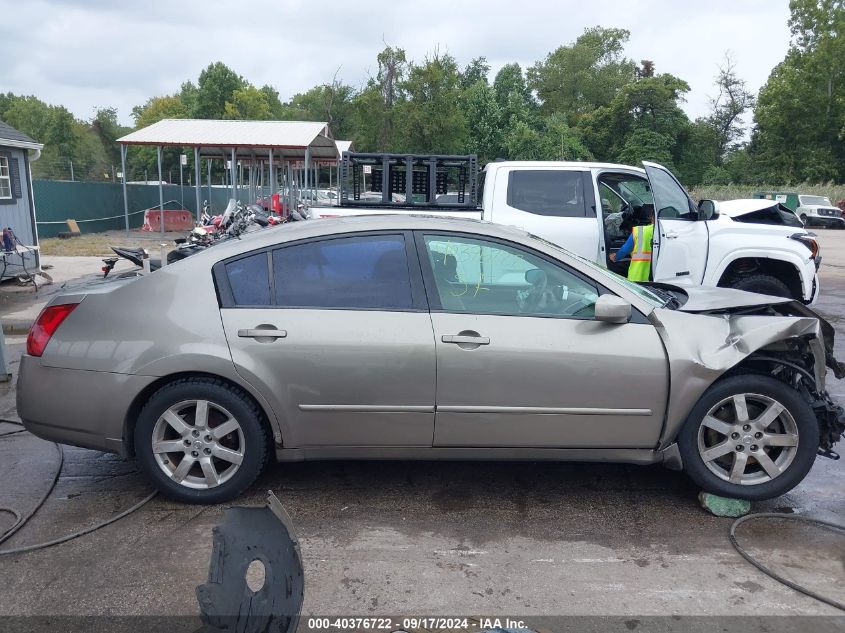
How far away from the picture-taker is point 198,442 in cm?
384

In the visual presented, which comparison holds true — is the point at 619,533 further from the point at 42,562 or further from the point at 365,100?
the point at 365,100

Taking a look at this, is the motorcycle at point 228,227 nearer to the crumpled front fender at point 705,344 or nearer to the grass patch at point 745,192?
the crumpled front fender at point 705,344

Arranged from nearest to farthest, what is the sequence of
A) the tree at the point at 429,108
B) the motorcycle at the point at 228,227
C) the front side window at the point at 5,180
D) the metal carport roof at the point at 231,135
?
the motorcycle at the point at 228,227, the front side window at the point at 5,180, the metal carport roof at the point at 231,135, the tree at the point at 429,108

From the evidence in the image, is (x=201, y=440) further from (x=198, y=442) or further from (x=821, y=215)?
(x=821, y=215)

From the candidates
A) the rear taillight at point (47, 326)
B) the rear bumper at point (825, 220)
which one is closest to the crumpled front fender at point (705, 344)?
the rear taillight at point (47, 326)

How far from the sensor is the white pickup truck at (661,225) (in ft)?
24.1

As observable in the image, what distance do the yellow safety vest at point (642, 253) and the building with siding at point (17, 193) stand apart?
10799 millimetres

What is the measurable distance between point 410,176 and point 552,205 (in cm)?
224

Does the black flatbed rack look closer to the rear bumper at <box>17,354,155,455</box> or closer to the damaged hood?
the damaged hood

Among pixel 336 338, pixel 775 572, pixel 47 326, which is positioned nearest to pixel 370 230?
pixel 336 338

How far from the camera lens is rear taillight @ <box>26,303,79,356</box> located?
393cm

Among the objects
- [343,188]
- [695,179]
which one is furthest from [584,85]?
[343,188]

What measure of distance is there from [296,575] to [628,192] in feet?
24.0

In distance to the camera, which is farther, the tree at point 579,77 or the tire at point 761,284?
the tree at point 579,77
